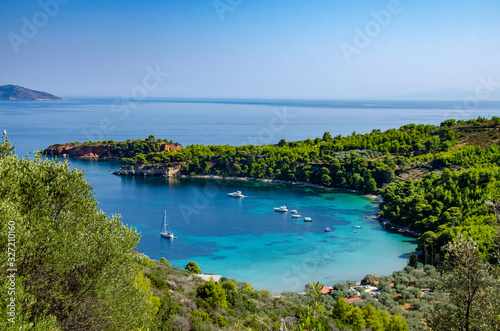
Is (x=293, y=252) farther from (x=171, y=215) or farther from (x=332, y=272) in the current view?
(x=171, y=215)

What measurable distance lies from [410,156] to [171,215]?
116 ft

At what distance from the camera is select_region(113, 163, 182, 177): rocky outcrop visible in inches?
2470

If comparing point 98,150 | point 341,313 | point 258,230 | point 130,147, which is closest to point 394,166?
point 258,230

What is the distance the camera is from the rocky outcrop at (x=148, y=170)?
206 feet

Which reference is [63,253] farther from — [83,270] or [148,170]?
[148,170]

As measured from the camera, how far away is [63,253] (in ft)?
21.9

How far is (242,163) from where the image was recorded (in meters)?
61.9

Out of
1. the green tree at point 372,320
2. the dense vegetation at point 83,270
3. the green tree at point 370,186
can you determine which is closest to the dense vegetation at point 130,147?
the green tree at point 370,186

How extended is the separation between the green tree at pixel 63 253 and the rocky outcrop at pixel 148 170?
5496 centimetres

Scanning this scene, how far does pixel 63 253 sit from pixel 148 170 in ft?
193

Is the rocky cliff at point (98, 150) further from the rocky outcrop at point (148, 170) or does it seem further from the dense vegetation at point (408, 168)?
the rocky outcrop at point (148, 170)

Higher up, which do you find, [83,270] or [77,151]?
[83,270]

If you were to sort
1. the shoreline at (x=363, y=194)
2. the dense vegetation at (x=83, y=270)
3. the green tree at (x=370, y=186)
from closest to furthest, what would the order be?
the dense vegetation at (x=83, y=270), the shoreline at (x=363, y=194), the green tree at (x=370, y=186)

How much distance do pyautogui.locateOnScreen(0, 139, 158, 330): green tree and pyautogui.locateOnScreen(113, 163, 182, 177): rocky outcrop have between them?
54961 mm
